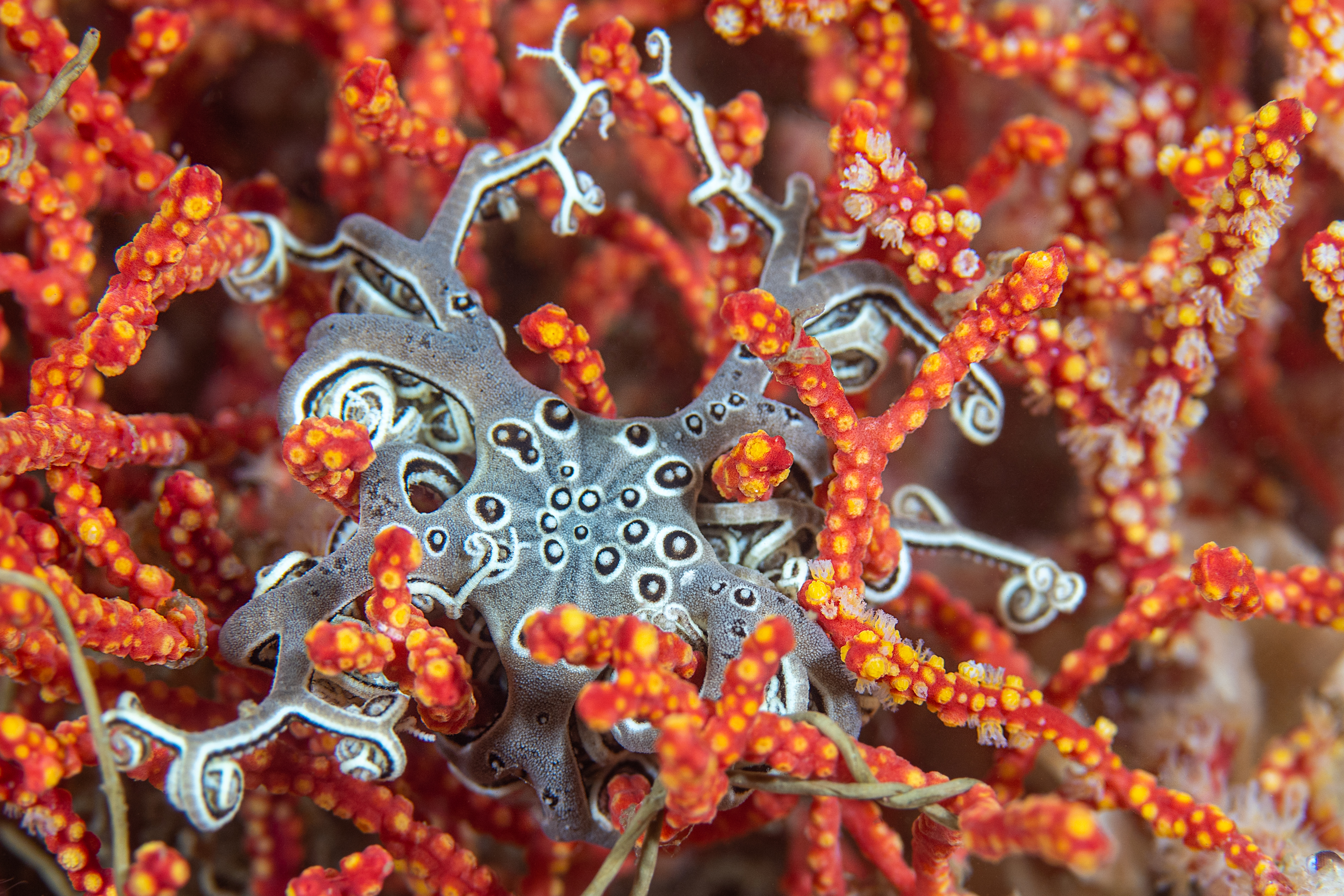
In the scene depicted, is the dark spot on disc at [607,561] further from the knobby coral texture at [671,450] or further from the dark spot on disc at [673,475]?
the dark spot on disc at [673,475]

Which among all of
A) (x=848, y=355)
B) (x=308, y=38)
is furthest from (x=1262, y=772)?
(x=308, y=38)

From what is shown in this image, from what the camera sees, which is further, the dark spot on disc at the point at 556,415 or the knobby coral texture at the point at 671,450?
the dark spot on disc at the point at 556,415

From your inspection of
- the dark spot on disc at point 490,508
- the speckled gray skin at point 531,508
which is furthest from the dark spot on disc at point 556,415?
the dark spot on disc at point 490,508

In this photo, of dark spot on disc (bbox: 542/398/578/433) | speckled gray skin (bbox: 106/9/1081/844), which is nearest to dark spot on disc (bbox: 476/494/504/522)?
speckled gray skin (bbox: 106/9/1081/844)

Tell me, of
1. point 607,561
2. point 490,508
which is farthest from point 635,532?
point 490,508

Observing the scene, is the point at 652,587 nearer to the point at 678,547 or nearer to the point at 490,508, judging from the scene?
the point at 678,547

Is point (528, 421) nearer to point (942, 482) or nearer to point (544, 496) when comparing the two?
point (544, 496)
